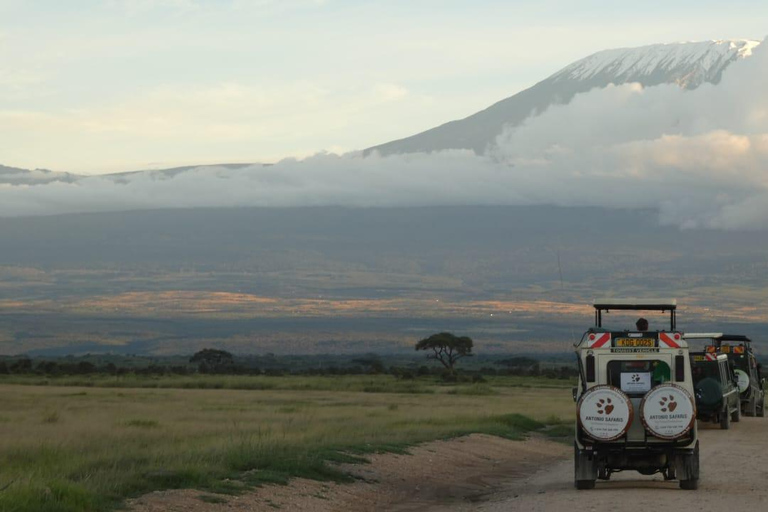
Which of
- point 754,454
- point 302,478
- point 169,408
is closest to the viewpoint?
point 302,478

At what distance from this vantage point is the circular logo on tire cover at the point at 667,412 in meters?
18.0

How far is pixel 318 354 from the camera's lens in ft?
536

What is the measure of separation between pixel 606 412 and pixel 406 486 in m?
3.97

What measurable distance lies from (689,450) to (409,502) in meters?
4.01

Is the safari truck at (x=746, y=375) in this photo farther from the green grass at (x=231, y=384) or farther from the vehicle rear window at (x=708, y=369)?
the green grass at (x=231, y=384)

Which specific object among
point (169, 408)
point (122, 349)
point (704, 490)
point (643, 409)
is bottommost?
point (122, 349)

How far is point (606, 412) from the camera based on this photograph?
18.2m

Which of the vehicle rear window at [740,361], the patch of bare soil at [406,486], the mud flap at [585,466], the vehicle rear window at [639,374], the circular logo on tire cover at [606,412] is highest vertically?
the vehicle rear window at [639,374]

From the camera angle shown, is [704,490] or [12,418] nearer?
[704,490]

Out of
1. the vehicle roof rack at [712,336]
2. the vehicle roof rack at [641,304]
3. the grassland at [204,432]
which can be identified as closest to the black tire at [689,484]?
the vehicle roof rack at [641,304]

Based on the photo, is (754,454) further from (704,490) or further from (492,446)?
(704,490)

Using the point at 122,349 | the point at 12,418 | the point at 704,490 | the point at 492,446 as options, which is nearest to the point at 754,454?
the point at 492,446

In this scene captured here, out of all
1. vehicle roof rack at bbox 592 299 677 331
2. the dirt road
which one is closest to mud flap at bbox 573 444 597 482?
the dirt road

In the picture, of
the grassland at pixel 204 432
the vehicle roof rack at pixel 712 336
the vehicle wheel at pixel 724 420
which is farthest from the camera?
the vehicle wheel at pixel 724 420
